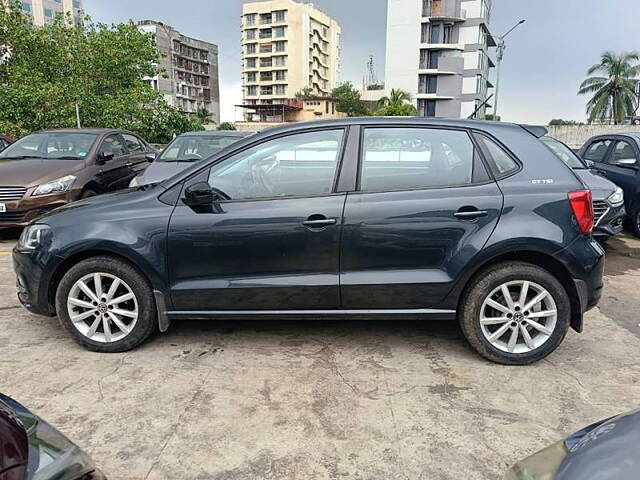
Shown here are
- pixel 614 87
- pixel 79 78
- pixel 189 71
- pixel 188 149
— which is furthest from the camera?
pixel 189 71

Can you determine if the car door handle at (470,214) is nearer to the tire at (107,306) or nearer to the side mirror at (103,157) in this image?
the tire at (107,306)

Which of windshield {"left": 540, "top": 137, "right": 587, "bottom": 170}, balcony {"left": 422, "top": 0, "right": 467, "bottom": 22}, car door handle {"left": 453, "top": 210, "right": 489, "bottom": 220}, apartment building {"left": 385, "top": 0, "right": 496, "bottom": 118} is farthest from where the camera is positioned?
apartment building {"left": 385, "top": 0, "right": 496, "bottom": 118}

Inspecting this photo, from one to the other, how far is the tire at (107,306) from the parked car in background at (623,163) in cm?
717

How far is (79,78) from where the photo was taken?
55.6ft

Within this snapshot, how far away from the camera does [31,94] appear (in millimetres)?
15094

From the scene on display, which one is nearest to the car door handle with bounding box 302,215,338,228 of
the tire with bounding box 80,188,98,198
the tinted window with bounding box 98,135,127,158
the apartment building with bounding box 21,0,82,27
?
the tire with bounding box 80,188,98,198

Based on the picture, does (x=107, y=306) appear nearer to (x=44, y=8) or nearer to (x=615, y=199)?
(x=615, y=199)

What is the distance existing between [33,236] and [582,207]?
3.73 meters

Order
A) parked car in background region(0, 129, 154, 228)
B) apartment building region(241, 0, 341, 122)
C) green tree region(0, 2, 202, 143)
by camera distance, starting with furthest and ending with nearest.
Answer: apartment building region(241, 0, 341, 122)
green tree region(0, 2, 202, 143)
parked car in background region(0, 129, 154, 228)

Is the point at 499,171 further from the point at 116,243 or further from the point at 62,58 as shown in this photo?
the point at 62,58

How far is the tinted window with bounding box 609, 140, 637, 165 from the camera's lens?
759 centimetres

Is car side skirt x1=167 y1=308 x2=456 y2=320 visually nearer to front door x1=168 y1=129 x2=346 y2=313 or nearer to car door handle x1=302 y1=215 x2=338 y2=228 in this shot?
front door x1=168 y1=129 x2=346 y2=313

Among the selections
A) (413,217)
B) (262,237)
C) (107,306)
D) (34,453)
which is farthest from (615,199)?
(34,453)

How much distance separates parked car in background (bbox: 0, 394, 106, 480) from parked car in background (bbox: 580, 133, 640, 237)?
8.15 metres
